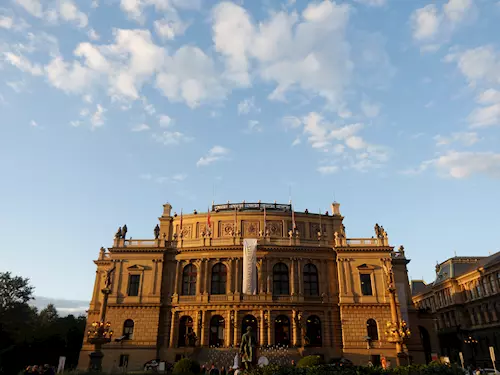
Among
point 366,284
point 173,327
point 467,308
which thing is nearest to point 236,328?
point 173,327

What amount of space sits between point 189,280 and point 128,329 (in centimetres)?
833

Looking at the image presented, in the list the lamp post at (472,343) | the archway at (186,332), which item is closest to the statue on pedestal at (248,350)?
the archway at (186,332)

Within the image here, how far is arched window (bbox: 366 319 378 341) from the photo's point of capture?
4062 cm

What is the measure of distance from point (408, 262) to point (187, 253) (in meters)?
27.7

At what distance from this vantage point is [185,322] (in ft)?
138

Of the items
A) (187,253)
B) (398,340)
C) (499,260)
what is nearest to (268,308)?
(187,253)

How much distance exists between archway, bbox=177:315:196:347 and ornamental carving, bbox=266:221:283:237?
1357cm

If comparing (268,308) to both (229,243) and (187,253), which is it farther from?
(187,253)

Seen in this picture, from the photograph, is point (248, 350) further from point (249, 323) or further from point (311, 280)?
point (311, 280)

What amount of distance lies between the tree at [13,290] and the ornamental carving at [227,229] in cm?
2886

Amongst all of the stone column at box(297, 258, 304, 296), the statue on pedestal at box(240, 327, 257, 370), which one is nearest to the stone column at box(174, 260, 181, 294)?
the stone column at box(297, 258, 304, 296)

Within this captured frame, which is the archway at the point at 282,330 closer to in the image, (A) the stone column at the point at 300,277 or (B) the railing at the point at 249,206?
(A) the stone column at the point at 300,277

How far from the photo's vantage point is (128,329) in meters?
41.6

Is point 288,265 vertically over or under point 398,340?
over
